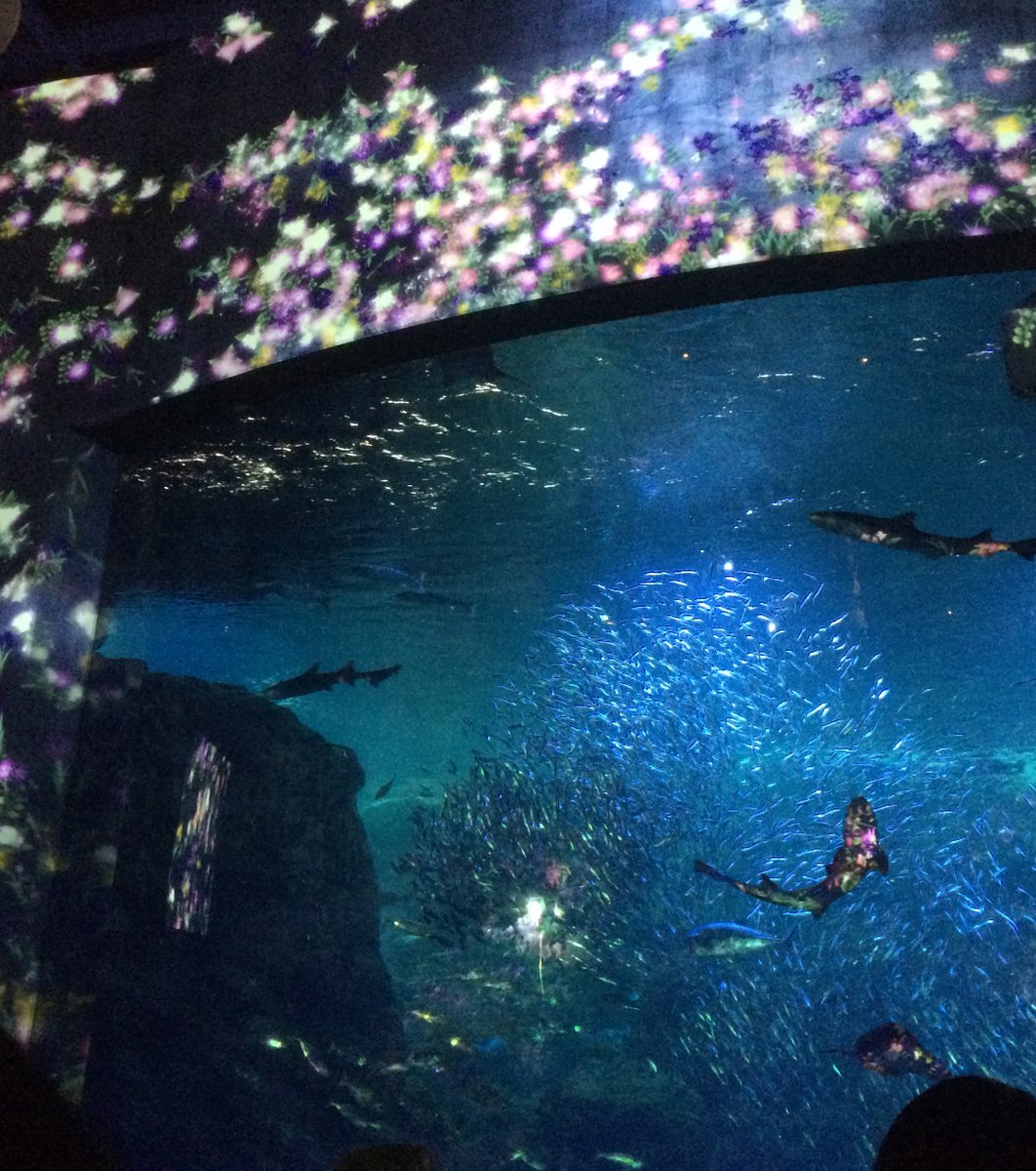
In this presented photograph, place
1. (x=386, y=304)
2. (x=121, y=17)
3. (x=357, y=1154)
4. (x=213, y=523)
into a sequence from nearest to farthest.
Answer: (x=357, y=1154) → (x=386, y=304) → (x=121, y=17) → (x=213, y=523)

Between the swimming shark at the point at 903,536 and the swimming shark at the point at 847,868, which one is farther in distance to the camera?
the swimming shark at the point at 847,868

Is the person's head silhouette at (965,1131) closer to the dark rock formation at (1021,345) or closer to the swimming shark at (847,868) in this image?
the swimming shark at (847,868)

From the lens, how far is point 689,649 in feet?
36.3

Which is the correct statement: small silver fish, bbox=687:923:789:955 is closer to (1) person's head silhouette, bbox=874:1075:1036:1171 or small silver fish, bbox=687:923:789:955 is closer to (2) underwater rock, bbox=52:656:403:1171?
(2) underwater rock, bbox=52:656:403:1171

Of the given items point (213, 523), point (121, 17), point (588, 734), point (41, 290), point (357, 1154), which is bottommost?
point (588, 734)

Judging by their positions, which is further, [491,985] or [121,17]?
[491,985]

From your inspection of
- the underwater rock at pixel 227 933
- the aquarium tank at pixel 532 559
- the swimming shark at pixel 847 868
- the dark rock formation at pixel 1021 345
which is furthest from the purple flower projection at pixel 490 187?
the swimming shark at pixel 847 868

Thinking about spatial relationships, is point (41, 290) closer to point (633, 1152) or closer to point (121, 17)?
point (121, 17)

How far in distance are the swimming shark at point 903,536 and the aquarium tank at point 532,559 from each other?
0.03m

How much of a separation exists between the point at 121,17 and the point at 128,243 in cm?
182

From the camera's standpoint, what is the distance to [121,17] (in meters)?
5.39

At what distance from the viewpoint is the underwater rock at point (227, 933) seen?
20.2 ft

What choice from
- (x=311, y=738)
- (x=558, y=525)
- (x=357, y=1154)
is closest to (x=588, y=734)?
(x=558, y=525)

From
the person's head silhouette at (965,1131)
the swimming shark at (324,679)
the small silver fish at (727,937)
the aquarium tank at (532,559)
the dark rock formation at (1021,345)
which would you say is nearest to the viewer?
the person's head silhouette at (965,1131)
